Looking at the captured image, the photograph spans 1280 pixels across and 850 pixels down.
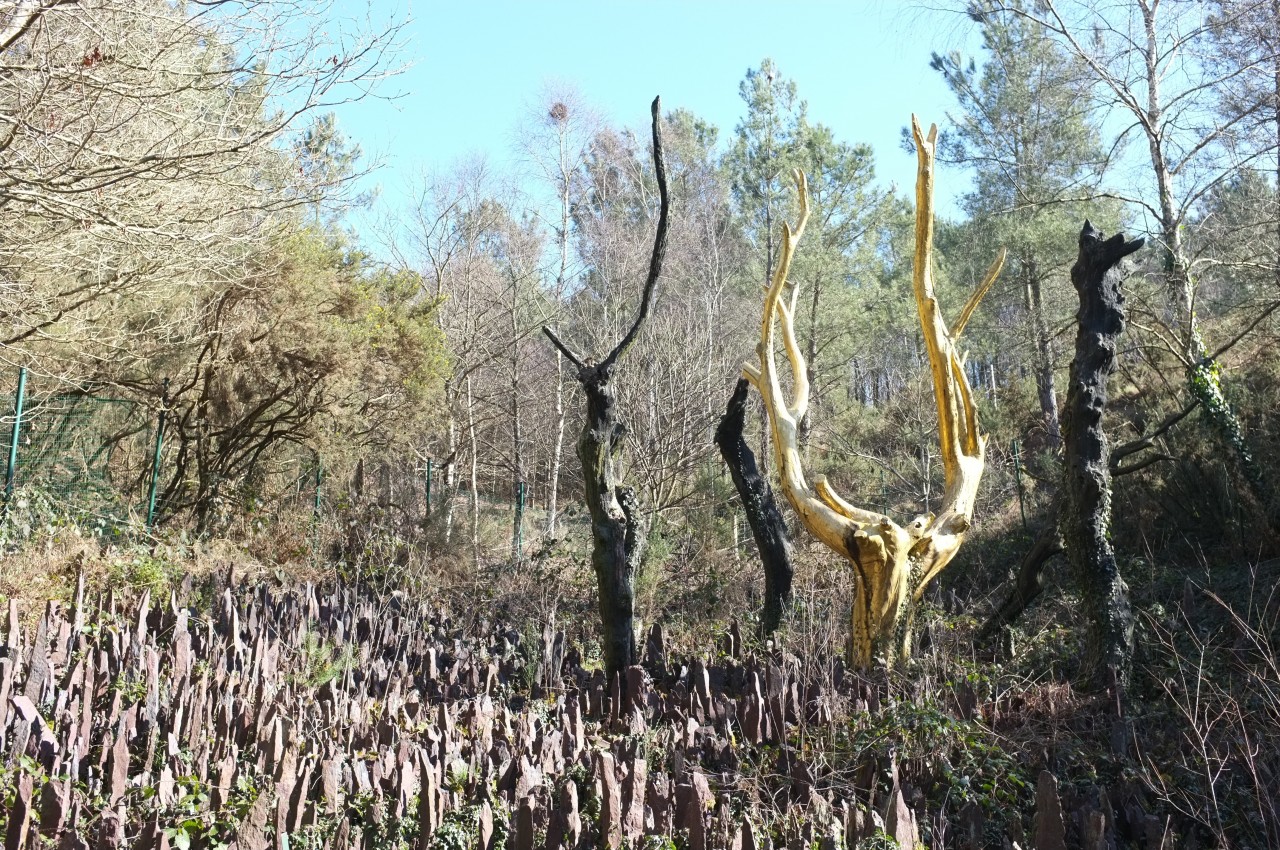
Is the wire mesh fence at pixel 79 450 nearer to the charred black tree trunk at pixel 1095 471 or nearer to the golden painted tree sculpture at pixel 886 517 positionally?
the golden painted tree sculpture at pixel 886 517

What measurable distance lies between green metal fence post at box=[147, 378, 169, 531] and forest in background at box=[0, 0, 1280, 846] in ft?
0.41

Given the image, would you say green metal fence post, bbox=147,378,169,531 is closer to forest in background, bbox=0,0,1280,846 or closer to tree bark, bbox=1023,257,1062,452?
forest in background, bbox=0,0,1280,846

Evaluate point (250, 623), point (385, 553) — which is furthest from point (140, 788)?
point (385, 553)

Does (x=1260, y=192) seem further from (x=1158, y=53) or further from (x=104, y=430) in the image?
(x=104, y=430)

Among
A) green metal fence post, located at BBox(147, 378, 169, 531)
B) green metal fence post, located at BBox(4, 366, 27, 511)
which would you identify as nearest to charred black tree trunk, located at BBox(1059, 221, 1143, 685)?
green metal fence post, located at BBox(4, 366, 27, 511)

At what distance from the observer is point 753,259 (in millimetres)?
21656

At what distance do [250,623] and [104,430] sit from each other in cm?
620

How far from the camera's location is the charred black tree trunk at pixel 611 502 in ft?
22.8

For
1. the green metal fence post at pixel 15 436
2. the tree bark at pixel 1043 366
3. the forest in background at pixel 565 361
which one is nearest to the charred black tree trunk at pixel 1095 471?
the forest in background at pixel 565 361

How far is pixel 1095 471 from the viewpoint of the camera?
20.9 feet

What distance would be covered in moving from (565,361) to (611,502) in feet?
39.3

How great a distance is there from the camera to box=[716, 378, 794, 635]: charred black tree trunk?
26.6 ft

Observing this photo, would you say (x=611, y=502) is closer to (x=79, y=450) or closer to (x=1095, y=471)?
(x=1095, y=471)

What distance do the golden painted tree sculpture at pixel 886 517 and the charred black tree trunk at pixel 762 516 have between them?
119 centimetres
